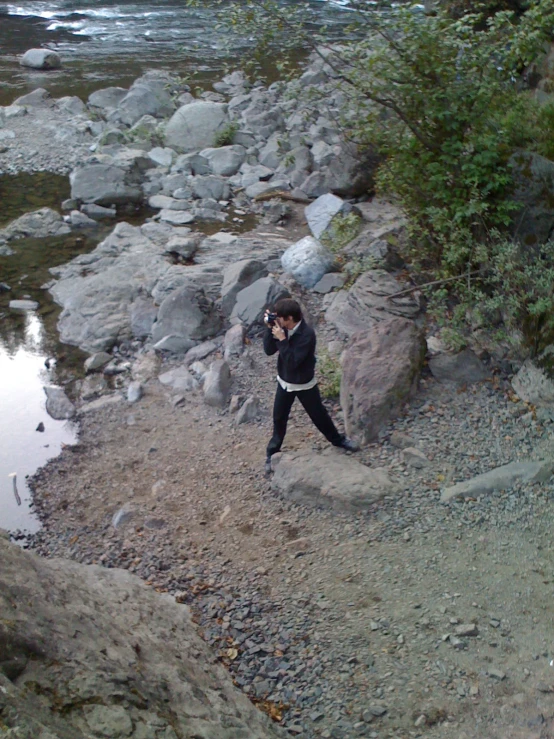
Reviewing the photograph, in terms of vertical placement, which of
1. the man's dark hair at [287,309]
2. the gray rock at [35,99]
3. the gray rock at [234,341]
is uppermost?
the man's dark hair at [287,309]

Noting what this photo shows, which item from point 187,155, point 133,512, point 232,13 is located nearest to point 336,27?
point 187,155

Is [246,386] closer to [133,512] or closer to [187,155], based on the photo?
[133,512]

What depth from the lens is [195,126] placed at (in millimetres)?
15516

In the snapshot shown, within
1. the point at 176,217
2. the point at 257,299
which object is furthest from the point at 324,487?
the point at 176,217

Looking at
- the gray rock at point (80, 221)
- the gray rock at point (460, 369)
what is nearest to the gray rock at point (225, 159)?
the gray rock at point (80, 221)

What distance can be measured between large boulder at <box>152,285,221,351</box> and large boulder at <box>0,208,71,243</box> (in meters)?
4.42

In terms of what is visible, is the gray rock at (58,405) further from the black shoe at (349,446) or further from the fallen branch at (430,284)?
the fallen branch at (430,284)

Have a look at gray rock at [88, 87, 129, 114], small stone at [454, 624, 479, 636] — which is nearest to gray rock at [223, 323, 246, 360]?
small stone at [454, 624, 479, 636]

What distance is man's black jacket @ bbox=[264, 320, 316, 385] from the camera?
19.2 ft

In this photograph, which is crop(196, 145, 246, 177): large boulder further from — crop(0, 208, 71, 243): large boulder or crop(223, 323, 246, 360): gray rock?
crop(223, 323, 246, 360): gray rock

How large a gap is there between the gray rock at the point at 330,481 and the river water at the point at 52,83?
2.25m

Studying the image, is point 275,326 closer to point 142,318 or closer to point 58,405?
point 58,405

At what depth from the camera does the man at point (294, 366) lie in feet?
19.2

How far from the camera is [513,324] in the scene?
663 cm
